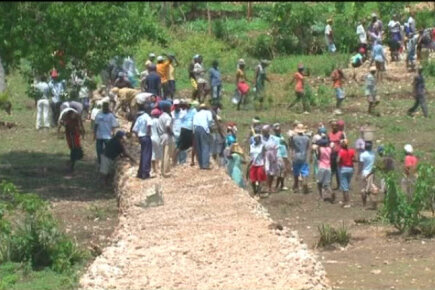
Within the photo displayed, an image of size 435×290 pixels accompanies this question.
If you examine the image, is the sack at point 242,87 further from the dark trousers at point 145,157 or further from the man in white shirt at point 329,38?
the dark trousers at point 145,157

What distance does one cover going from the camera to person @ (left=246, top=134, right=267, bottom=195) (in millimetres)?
22047

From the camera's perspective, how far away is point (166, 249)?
15000 millimetres

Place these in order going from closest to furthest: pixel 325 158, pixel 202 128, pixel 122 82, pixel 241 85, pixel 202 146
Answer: pixel 202 128
pixel 202 146
pixel 325 158
pixel 122 82
pixel 241 85

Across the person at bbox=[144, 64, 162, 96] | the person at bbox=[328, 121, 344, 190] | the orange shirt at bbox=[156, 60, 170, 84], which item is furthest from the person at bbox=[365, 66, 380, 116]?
the person at bbox=[328, 121, 344, 190]

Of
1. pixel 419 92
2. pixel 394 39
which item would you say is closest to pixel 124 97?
pixel 419 92

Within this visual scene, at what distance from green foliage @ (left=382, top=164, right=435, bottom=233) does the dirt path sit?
6.95 ft

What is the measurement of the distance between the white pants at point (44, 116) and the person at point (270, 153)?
646 centimetres

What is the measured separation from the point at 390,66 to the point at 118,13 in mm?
13780

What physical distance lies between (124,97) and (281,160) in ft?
15.1

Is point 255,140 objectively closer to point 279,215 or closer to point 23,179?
point 279,215

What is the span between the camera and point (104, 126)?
72.6 feet

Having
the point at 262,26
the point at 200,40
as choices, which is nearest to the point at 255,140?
the point at 200,40

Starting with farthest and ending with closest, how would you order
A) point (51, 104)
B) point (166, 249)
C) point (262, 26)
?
point (262, 26) → point (51, 104) → point (166, 249)

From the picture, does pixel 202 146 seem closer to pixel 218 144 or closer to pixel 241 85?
pixel 218 144
